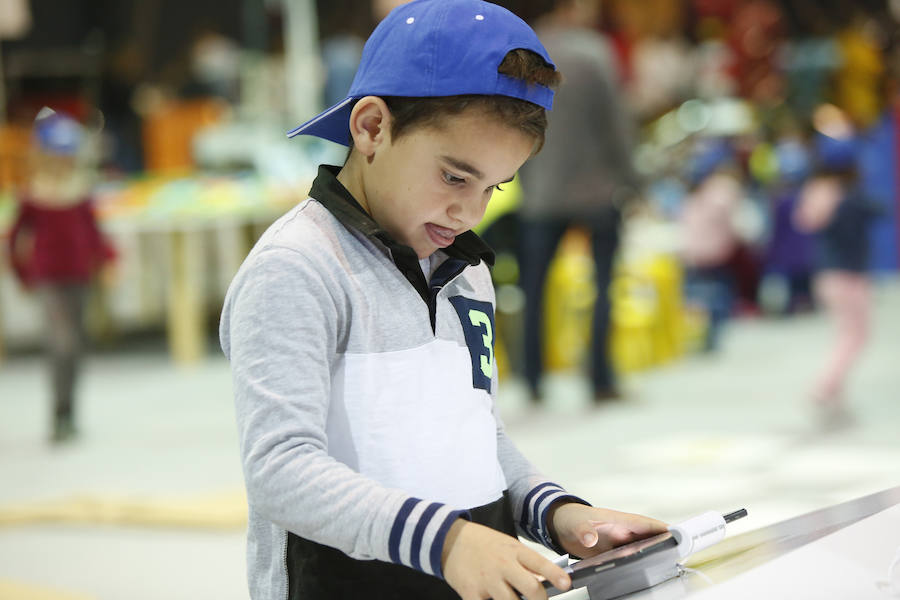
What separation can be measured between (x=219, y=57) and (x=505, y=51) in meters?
6.69

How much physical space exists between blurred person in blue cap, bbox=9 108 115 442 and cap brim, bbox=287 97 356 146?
3299mm

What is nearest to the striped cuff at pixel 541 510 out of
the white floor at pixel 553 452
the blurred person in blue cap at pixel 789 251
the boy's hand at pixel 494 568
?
the boy's hand at pixel 494 568

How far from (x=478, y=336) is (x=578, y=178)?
309 centimetres

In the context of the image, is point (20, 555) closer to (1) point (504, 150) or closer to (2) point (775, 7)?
(1) point (504, 150)

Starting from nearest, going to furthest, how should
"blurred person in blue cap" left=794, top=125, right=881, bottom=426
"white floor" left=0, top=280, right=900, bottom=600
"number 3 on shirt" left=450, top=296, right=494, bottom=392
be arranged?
"number 3 on shirt" left=450, top=296, right=494, bottom=392, "white floor" left=0, top=280, right=900, bottom=600, "blurred person in blue cap" left=794, top=125, right=881, bottom=426

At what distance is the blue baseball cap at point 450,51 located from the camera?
0.85 meters

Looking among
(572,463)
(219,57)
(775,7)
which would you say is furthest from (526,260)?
(775,7)

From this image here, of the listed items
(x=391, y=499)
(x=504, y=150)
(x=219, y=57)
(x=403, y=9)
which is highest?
(x=219, y=57)

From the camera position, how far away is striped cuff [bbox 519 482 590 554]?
100 centimetres

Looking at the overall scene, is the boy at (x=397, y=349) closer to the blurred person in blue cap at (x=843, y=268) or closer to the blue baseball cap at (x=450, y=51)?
the blue baseball cap at (x=450, y=51)

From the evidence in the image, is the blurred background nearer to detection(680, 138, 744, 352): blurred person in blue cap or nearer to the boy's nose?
detection(680, 138, 744, 352): blurred person in blue cap

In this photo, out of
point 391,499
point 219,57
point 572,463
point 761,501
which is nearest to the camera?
point 391,499

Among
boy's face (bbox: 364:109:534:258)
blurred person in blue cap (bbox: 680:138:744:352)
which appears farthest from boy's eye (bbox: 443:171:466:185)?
blurred person in blue cap (bbox: 680:138:744:352)

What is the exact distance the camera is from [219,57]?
7.18 m
